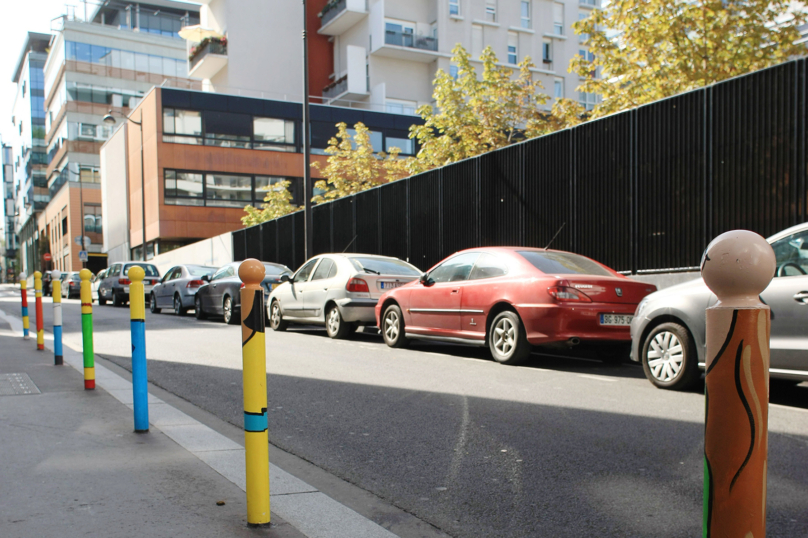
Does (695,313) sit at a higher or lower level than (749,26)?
lower

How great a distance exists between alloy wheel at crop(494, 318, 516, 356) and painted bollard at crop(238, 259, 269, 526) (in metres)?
5.78

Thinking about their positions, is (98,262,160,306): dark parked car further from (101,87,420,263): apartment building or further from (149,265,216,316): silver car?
(101,87,420,263): apartment building

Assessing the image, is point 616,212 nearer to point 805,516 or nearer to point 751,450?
point 805,516

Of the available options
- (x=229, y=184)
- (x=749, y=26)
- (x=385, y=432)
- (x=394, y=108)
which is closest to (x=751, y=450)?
(x=385, y=432)

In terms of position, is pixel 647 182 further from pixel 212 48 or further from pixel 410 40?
pixel 212 48

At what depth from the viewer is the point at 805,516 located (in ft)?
11.5

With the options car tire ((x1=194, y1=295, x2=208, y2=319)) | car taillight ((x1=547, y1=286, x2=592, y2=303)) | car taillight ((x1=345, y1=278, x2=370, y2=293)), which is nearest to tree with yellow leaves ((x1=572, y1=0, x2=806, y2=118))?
car taillight ((x1=345, y1=278, x2=370, y2=293))

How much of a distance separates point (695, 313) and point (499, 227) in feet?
29.4

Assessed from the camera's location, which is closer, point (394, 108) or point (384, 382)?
point (384, 382)

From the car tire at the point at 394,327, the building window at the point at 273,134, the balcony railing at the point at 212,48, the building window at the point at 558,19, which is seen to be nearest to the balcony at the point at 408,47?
the building window at the point at 273,134

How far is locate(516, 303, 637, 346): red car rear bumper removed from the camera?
8219 mm

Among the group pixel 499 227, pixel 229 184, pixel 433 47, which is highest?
pixel 433 47

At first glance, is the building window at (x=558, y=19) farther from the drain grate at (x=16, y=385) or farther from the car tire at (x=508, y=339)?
the drain grate at (x=16, y=385)

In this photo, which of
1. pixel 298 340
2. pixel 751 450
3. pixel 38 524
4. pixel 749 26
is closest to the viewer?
pixel 751 450
